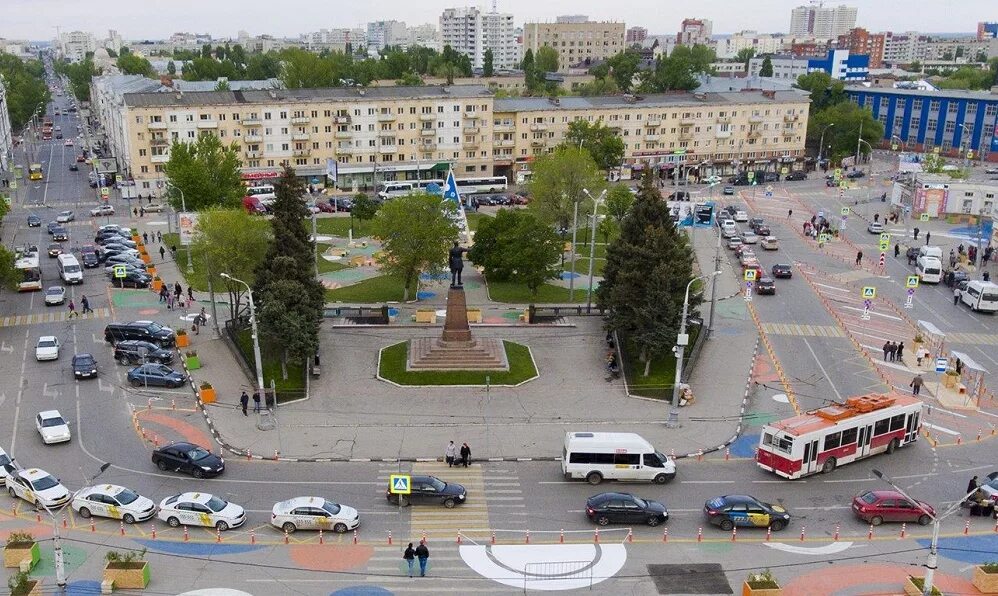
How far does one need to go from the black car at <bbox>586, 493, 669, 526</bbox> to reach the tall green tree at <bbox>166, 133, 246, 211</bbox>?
185 ft

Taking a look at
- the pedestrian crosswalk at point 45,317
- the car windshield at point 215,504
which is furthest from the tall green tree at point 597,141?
the car windshield at point 215,504

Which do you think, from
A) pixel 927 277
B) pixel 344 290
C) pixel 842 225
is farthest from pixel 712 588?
pixel 842 225

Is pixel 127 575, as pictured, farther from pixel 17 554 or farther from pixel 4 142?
pixel 4 142

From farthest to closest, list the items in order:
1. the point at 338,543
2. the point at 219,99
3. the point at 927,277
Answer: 1. the point at 219,99
2. the point at 927,277
3. the point at 338,543

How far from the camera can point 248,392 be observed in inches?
1823

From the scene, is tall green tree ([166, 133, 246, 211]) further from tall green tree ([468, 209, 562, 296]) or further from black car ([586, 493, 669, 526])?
black car ([586, 493, 669, 526])

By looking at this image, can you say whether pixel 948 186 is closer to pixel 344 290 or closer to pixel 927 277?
pixel 927 277

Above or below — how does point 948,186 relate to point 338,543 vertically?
above

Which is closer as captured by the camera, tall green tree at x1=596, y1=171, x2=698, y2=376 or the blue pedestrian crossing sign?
the blue pedestrian crossing sign

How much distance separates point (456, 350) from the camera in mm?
50469

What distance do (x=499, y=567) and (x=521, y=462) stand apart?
8826mm

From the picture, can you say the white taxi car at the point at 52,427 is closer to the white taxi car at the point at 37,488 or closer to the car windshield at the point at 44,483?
the white taxi car at the point at 37,488

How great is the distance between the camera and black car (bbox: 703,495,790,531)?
32.3m

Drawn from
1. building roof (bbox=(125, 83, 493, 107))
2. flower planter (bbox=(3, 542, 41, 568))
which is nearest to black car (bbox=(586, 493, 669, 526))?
flower planter (bbox=(3, 542, 41, 568))
